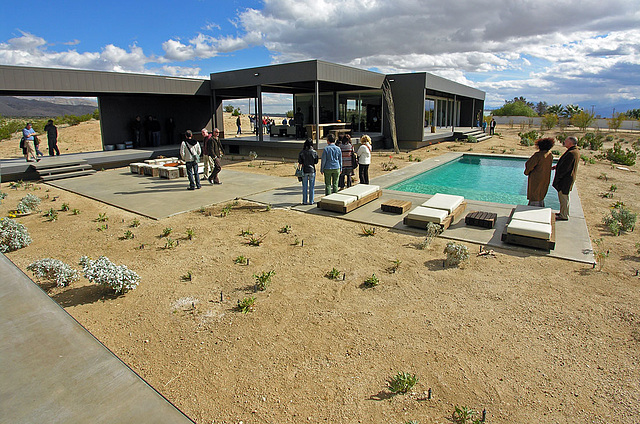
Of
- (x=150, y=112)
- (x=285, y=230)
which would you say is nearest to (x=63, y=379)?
(x=285, y=230)

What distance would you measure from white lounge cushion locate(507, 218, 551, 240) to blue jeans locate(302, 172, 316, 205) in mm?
4053

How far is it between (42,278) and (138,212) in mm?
3291

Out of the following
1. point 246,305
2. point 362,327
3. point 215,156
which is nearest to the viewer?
point 362,327

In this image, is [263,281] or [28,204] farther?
[28,204]

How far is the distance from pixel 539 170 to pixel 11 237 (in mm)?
8930

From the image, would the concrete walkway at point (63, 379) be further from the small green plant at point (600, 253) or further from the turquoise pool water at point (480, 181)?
the turquoise pool water at point (480, 181)

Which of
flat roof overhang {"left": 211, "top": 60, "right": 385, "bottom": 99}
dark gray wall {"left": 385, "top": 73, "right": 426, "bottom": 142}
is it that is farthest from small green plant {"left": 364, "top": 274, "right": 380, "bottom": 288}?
dark gray wall {"left": 385, "top": 73, "right": 426, "bottom": 142}

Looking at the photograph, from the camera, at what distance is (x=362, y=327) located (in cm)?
391

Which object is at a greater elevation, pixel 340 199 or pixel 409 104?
pixel 409 104

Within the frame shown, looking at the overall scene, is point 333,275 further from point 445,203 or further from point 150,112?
point 150,112

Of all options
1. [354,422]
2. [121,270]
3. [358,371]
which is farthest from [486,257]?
[121,270]

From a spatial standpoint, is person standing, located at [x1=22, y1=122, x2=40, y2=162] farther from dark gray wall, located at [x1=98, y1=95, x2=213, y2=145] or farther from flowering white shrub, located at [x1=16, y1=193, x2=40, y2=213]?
flowering white shrub, located at [x1=16, y1=193, x2=40, y2=213]

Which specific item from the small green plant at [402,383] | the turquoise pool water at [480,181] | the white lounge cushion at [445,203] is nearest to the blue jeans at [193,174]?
the turquoise pool water at [480,181]

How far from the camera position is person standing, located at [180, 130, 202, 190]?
9.58 meters
